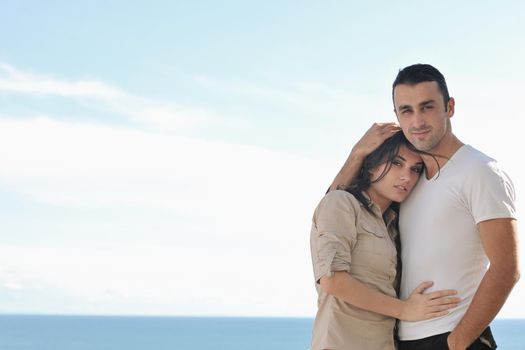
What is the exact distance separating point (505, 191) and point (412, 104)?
60 centimetres

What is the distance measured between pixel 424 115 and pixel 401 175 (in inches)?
12.0

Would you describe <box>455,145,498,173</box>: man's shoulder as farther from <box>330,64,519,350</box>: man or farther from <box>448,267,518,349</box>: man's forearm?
<box>448,267,518,349</box>: man's forearm

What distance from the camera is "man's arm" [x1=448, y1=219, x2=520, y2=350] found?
3.85 metres

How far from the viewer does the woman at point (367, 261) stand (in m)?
4.07

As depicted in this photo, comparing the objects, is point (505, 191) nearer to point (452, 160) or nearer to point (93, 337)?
point (452, 160)

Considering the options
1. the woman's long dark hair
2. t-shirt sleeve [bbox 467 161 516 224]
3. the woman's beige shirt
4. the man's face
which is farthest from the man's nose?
the woman's beige shirt

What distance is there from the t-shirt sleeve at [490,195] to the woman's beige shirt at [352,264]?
0.49 metres

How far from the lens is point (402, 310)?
13.4 feet

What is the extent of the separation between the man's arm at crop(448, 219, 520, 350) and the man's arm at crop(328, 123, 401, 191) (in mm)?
720

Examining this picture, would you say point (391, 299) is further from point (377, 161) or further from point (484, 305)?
point (377, 161)

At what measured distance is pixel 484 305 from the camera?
3861 millimetres

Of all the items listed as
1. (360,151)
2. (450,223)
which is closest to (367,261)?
(450,223)

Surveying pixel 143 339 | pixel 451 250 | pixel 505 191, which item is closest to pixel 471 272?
pixel 451 250

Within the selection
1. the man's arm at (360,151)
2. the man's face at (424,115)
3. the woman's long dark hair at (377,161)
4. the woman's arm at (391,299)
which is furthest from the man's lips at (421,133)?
the woman's arm at (391,299)
